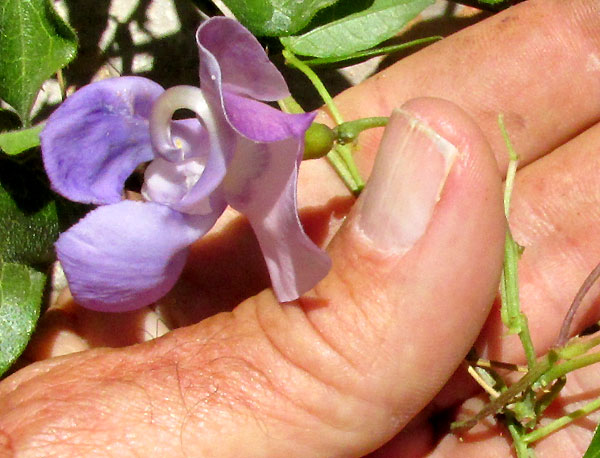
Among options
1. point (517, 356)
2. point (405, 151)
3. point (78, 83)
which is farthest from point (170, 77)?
point (517, 356)

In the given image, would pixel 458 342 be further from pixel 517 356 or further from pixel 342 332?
pixel 517 356

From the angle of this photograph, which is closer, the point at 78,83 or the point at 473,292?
the point at 473,292

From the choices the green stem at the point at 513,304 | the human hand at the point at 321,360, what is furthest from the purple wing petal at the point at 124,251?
the green stem at the point at 513,304

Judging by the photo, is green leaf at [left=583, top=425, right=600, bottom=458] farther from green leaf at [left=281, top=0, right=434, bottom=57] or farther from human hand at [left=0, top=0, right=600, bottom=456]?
green leaf at [left=281, top=0, right=434, bottom=57]

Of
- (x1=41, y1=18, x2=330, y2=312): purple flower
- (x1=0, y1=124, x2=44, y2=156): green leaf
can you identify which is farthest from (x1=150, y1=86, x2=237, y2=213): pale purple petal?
(x1=0, y1=124, x2=44, y2=156): green leaf

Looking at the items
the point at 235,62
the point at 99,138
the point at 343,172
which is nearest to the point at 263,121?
the point at 235,62

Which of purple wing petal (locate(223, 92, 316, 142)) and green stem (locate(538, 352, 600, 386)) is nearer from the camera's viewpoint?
purple wing petal (locate(223, 92, 316, 142))
